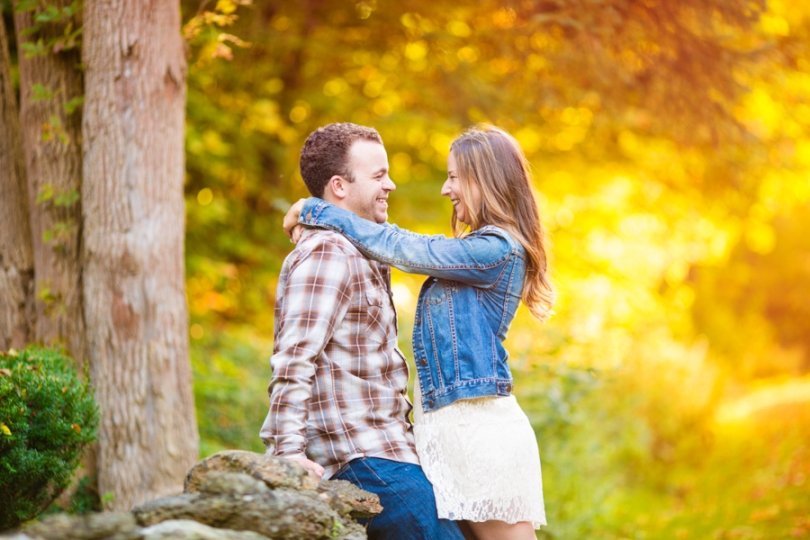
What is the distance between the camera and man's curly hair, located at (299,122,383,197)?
3027mm

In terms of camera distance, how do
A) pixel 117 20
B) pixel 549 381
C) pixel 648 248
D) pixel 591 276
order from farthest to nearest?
pixel 648 248 → pixel 591 276 → pixel 549 381 → pixel 117 20

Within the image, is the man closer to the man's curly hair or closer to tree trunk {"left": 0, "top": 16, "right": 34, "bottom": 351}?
the man's curly hair

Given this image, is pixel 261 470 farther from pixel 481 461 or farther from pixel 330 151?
pixel 330 151

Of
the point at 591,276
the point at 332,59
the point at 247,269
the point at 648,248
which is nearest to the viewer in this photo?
the point at 332,59

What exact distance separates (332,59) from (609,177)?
446cm

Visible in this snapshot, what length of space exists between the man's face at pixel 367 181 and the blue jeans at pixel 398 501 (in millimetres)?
977

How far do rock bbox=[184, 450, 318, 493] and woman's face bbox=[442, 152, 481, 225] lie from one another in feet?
3.92

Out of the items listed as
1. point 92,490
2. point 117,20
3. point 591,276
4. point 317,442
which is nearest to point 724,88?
point 591,276

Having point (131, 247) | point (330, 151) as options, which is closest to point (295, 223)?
point (330, 151)

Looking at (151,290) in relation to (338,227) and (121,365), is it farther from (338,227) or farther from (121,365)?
(338,227)

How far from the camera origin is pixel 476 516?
2814 mm

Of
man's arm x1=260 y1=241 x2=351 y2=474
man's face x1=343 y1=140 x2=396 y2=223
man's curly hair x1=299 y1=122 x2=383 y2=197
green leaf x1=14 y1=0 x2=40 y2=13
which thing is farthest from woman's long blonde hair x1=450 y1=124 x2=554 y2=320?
green leaf x1=14 y1=0 x2=40 y2=13

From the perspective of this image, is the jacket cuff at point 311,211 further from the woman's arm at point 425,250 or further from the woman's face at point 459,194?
the woman's face at point 459,194

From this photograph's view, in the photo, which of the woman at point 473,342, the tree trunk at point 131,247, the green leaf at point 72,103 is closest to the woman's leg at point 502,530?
the woman at point 473,342
